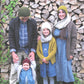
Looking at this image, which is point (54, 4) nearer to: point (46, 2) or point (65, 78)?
point (46, 2)

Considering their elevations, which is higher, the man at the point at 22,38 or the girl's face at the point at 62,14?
the girl's face at the point at 62,14

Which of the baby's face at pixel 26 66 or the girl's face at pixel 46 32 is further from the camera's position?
the girl's face at pixel 46 32

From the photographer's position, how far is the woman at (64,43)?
3.42 m

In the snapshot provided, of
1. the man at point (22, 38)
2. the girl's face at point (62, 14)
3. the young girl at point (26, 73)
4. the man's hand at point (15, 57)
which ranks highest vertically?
the girl's face at point (62, 14)

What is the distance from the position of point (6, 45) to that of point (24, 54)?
98 cm

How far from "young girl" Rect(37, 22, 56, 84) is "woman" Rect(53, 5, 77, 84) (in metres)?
0.11

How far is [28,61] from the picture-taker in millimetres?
3279

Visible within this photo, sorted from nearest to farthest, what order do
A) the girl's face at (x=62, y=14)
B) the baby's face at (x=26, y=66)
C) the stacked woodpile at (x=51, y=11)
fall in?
the baby's face at (x=26, y=66) → the girl's face at (x=62, y=14) → the stacked woodpile at (x=51, y=11)

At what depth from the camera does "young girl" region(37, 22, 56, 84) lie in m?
3.45

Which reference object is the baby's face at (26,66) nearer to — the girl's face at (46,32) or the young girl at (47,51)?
the young girl at (47,51)

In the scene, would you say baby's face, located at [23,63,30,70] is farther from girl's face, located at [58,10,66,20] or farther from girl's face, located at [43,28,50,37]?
girl's face, located at [58,10,66,20]

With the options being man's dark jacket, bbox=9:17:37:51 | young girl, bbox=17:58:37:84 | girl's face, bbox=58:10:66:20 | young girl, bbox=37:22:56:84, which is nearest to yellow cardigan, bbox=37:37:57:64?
young girl, bbox=37:22:56:84

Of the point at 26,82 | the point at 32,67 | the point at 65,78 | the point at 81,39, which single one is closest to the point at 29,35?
the point at 32,67

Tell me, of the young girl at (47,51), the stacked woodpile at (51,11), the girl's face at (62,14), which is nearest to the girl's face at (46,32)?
the young girl at (47,51)
